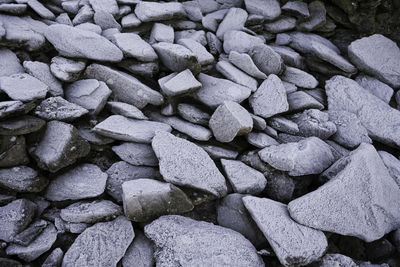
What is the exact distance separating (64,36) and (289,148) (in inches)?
55.2

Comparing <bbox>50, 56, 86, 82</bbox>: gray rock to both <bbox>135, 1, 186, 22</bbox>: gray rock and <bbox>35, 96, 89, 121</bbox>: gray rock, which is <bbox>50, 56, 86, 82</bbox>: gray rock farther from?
<bbox>135, 1, 186, 22</bbox>: gray rock

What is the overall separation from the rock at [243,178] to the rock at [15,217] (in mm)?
960

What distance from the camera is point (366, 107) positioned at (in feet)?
7.50

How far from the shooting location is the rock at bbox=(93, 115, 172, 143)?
6.01 ft

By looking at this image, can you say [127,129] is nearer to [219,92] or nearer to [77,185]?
[77,185]

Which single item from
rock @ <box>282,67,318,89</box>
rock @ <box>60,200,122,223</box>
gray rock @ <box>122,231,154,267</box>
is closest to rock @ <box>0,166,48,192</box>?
rock @ <box>60,200,122,223</box>

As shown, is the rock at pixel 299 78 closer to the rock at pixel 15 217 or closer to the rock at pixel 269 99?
the rock at pixel 269 99

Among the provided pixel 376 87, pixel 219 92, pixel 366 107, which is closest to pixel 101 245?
pixel 219 92

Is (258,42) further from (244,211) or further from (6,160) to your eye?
(6,160)

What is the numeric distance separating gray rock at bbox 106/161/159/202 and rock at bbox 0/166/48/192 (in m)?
0.32

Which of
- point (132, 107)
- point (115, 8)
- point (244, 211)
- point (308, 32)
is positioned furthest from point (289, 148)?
point (115, 8)

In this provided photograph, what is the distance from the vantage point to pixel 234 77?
2.21m

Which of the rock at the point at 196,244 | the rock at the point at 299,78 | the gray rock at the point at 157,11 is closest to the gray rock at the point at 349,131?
the rock at the point at 299,78

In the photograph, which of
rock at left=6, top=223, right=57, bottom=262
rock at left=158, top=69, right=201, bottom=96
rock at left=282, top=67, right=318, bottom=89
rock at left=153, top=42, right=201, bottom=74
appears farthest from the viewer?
rock at left=282, top=67, right=318, bottom=89
